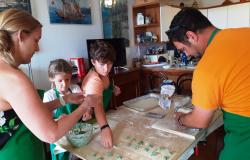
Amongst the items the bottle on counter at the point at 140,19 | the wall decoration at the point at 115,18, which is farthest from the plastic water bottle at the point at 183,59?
the wall decoration at the point at 115,18

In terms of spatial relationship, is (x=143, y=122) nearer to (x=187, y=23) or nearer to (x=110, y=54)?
(x=110, y=54)

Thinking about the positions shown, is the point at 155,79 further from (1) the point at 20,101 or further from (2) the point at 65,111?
(1) the point at 20,101

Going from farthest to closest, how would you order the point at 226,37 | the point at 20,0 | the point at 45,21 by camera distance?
the point at 45,21
the point at 20,0
the point at 226,37

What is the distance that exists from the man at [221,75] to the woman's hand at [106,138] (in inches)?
15.6

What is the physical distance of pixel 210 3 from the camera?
150 inches

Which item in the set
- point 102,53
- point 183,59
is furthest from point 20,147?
point 183,59

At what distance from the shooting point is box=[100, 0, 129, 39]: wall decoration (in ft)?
10.6

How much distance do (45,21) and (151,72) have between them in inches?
70.3

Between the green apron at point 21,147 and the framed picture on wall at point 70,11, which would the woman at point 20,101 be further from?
the framed picture on wall at point 70,11

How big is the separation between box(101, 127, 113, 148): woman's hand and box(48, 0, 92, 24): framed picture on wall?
6.38 feet

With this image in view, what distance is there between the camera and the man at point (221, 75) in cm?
81

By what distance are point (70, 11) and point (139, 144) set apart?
2.27 meters

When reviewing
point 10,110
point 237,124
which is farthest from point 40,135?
point 237,124

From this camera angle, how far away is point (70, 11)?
2.78 meters
